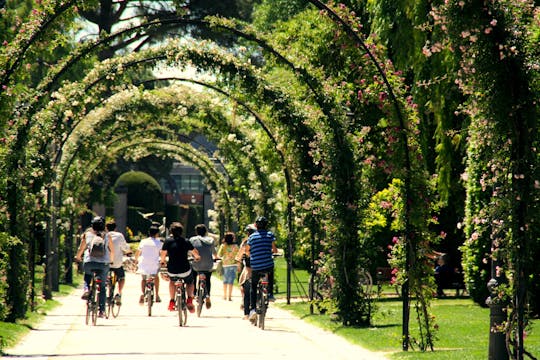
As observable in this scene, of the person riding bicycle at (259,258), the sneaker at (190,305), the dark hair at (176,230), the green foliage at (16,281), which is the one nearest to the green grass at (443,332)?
the person riding bicycle at (259,258)

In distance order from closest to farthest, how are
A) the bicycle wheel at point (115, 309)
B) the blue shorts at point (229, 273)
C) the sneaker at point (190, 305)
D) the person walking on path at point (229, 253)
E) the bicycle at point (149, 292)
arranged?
the sneaker at point (190, 305)
the bicycle wheel at point (115, 309)
the bicycle at point (149, 292)
the person walking on path at point (229, 253)
the blue shorts at point (229, 273)

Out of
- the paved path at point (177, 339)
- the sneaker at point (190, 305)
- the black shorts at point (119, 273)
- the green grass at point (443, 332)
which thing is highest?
the black shorts at point (119, 273)

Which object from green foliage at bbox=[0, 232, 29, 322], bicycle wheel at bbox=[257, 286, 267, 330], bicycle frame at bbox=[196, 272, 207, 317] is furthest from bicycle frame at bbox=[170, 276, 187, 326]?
green foliage at bbox=[0, 232, 29, 322]

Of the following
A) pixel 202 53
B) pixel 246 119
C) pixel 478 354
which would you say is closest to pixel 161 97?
pixel 246 119

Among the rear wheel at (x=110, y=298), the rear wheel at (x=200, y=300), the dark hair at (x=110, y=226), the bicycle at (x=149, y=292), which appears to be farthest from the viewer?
the dark hair at (x=110, y=226)

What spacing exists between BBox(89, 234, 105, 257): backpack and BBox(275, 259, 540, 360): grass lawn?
3778 millimetres

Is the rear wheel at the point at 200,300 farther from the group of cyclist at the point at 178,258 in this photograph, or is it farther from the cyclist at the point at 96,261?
the cyclist at the point at 96,261

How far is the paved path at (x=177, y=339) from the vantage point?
45.8 feet

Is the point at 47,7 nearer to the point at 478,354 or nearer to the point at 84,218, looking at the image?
the point at 478,354

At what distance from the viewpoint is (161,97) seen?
31.3 meters

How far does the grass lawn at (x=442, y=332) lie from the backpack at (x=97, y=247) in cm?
378

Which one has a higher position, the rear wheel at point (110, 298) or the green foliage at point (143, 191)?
the green foliage at point (143, 191)

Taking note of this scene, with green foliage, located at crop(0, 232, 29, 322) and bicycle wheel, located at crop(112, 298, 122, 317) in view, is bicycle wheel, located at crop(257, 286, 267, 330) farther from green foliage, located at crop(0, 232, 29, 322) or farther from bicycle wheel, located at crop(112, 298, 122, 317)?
green foliage, located at crop(0, 232, 29, 322)

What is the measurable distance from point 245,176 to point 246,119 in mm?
2048
